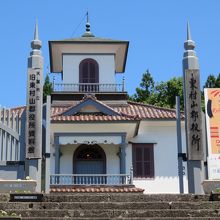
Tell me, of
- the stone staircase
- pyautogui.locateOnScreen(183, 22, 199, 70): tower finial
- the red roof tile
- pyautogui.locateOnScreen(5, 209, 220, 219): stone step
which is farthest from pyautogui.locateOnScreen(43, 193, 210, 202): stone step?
the red roof tile

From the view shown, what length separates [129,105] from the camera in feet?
94.6

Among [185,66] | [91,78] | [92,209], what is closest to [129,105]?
[91,78]

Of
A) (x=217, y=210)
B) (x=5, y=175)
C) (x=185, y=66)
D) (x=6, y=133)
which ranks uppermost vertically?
(x=185, y=66)

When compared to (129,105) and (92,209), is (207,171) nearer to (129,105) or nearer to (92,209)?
(92,209)

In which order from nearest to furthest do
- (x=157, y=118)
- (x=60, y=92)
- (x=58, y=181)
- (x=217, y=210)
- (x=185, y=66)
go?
(x=217, y=210)
(x=185, y=66)
(x=58, y=181)
(x=157, y=118)
(x=60, y=92)

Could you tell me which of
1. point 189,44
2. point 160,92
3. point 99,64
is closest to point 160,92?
point 160,92

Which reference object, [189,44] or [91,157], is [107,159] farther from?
[189,44]

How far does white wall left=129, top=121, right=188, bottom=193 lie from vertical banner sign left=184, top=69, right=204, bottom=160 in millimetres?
9991

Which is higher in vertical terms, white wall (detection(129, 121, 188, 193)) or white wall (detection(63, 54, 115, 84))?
white wall (detection(63, 54, 115, 84))

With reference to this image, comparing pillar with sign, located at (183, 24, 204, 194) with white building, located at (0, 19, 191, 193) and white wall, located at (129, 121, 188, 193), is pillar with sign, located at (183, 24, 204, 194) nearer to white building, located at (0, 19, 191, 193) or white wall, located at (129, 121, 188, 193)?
white building, located at (0, 19, 191, 193)

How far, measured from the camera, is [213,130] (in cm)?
1564

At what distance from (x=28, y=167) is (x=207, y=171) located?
5.13m

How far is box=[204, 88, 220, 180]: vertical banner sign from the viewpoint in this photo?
50.2 ft

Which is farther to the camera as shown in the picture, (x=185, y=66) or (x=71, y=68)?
(x=71, y=68)
